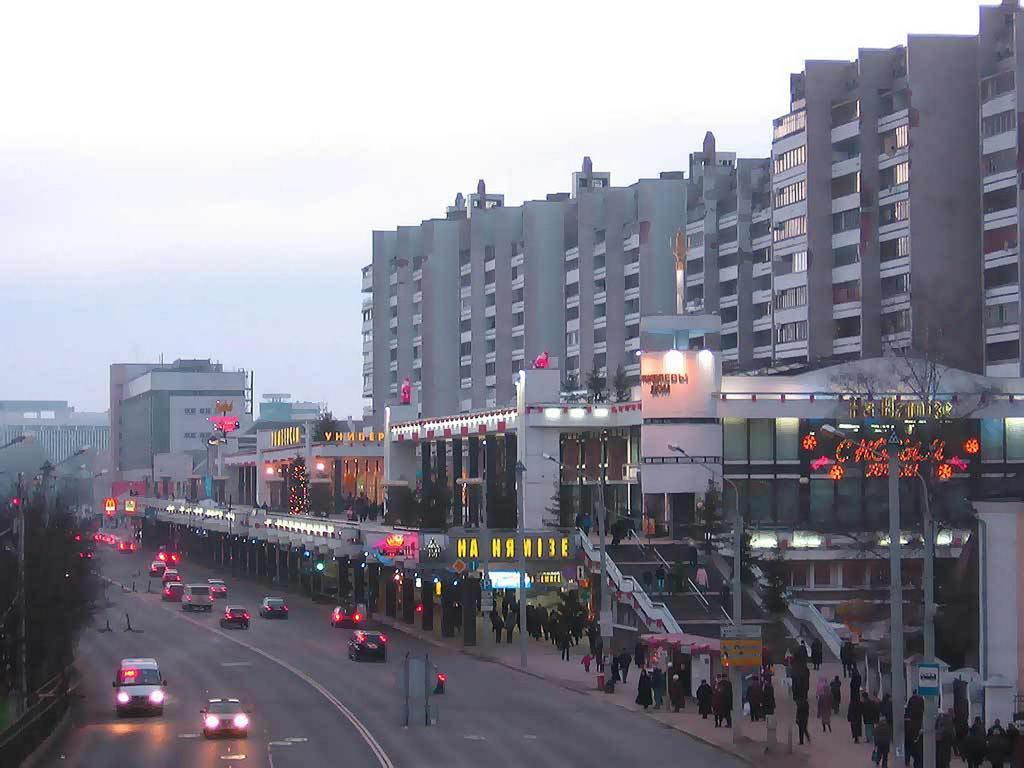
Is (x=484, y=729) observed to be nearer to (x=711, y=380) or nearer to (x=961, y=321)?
(x=711, y=380)

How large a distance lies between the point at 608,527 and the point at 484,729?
44.8 m

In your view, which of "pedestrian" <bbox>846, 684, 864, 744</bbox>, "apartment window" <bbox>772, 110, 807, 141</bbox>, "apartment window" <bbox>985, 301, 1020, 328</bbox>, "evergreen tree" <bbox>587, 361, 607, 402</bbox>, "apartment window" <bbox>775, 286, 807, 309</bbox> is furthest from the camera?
"apartment window" <bbox>775, 286, 807, 309</bbox>

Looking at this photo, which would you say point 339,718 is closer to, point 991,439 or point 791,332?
point 991,439

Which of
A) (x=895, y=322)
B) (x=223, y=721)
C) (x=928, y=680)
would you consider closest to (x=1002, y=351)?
(x=895, y=322)

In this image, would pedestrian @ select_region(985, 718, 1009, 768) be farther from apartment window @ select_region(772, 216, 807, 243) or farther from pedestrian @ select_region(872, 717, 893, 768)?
apartment window @ select_region(772, 216, 807, 243)

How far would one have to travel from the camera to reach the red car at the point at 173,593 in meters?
121

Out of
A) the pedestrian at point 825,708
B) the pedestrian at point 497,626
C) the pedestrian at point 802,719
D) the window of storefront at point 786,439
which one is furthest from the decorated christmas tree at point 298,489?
the pedestrian at point 802,719

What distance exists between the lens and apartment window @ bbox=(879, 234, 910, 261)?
113 m

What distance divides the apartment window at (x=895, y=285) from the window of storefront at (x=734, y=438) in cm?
2232

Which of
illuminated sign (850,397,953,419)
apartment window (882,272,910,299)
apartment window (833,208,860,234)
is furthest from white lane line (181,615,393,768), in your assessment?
apartment window (833,208,860,234)

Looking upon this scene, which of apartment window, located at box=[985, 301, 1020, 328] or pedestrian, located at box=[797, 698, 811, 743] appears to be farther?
apartment window, located at box=[985, 301, 1020, 328]

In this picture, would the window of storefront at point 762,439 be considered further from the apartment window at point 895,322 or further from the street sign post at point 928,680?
the street sign post at point 928,680

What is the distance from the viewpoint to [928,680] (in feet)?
119

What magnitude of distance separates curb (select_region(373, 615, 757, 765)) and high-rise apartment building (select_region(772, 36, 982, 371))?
32.6 metres
